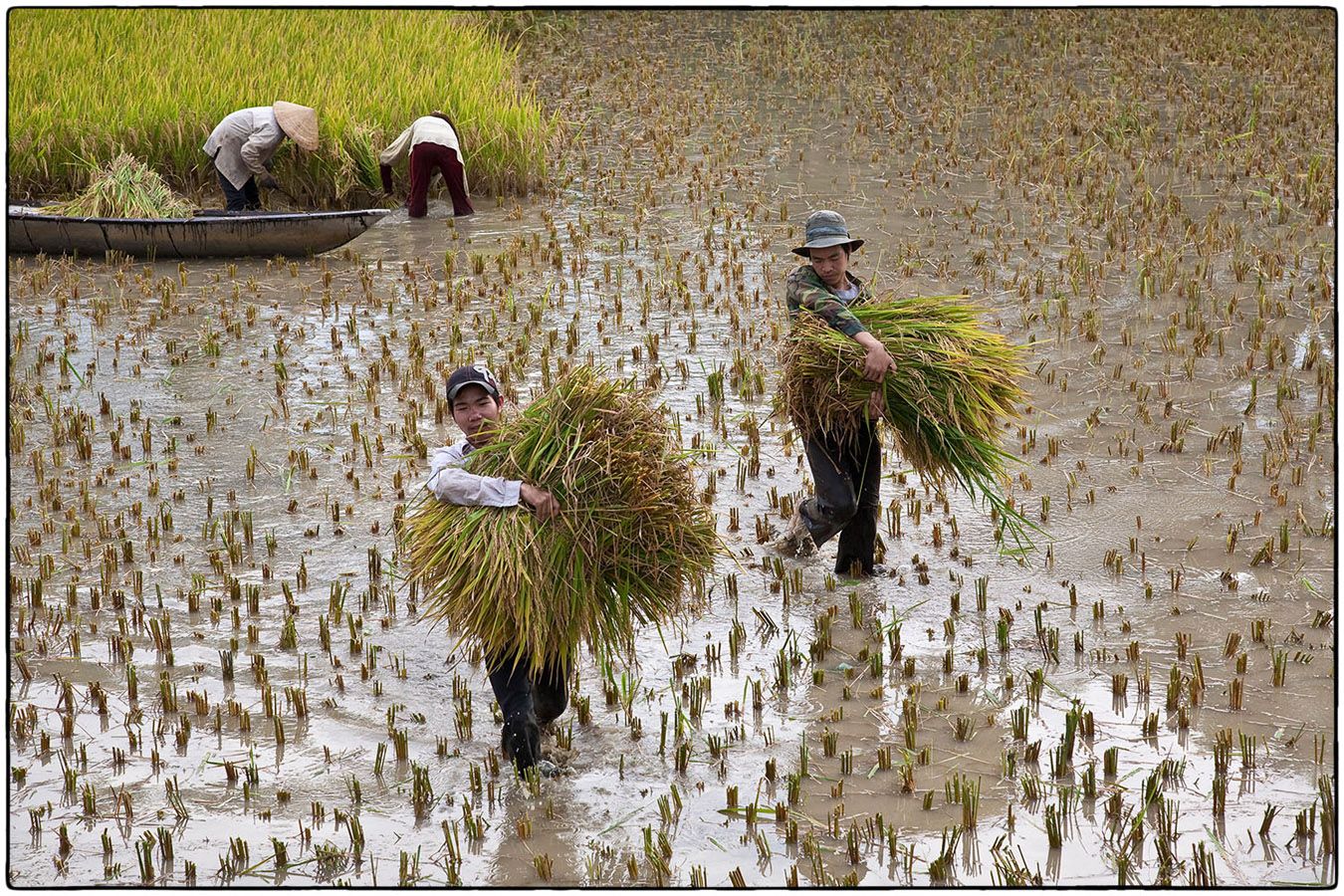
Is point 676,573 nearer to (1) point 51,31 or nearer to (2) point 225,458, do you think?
(2) point 225,458

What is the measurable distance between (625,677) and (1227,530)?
250cm

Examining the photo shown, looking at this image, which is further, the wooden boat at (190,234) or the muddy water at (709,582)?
the wooden boat at (190,234)

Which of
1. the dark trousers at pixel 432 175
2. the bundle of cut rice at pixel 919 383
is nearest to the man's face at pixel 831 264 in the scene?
the bundle of cut rice at pixel 919 383

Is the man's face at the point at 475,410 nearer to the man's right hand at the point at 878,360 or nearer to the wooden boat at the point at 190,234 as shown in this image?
the man's right hand at the point at 878,360

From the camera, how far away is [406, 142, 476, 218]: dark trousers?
9.84 meters

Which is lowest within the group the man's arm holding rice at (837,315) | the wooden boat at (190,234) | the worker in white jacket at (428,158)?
the man's arm holding rice at (837,315)

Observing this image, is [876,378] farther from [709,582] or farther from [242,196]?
[242,196]

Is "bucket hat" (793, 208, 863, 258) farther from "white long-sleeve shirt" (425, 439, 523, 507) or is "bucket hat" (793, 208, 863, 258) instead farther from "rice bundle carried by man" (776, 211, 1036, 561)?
"white long-sleeve shirt" (425, 439, 523, 507)

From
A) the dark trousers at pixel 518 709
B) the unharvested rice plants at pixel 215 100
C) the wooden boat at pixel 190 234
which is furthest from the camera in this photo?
the unharvested rice plants at pixel 215 100

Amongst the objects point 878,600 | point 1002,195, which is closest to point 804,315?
point 878,600

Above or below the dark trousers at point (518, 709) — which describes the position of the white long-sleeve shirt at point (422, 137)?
Result: above

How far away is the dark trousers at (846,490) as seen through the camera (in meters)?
5.05

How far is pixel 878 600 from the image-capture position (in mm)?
5098

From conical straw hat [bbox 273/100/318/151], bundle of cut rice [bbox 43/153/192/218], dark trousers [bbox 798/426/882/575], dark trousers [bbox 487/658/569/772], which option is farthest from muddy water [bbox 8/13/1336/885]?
conical straw hat [bbox 273/100/318/151]
